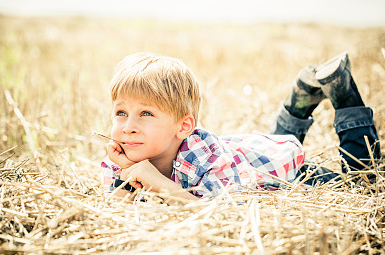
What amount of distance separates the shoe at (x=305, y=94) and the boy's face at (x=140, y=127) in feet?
3.77

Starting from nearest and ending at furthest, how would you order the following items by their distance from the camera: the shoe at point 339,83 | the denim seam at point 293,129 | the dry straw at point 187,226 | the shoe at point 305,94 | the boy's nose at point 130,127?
the dry straw at point 187,226
the boy's nose at point 130,127
the shoe at point 339,83
the shoe at point 305,94
the denim seam at point 293,129

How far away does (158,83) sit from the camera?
1773 mm

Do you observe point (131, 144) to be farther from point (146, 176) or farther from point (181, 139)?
point (181, 139)

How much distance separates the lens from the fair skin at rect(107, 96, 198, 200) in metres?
1.75

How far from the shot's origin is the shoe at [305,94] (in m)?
2.46

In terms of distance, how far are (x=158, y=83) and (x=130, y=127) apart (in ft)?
0.90

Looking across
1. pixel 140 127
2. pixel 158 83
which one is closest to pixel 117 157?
pixel 140 127

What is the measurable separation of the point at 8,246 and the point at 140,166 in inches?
26.9

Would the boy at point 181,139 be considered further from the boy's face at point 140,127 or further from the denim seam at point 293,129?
the denim seam at point 293,129

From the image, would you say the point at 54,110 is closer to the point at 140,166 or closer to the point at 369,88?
the point at 140,166

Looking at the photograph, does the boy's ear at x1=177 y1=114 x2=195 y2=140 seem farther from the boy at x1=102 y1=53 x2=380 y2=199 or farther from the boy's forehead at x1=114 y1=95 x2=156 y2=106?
the boy's forehead at x1=114 y1=95 x2=156 y2=106

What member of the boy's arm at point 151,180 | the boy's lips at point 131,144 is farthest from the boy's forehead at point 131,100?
the boy's arm at point 151,180

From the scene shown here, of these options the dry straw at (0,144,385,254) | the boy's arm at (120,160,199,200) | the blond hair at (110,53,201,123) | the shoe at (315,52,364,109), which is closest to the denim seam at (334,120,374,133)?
the shoe at (315,52,364,109)

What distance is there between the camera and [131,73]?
178cm
